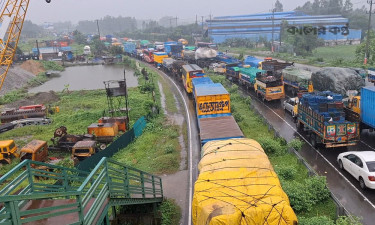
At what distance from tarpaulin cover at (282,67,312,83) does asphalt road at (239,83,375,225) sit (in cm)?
616

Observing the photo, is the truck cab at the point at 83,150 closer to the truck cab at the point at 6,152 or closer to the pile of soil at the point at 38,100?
the truck cab at the point at 6,152

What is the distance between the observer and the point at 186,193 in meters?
14.8

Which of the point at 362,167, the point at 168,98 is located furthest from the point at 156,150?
the point at 168,98

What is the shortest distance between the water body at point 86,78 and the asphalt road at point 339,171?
31095 mm

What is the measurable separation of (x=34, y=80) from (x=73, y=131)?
36.8 meters

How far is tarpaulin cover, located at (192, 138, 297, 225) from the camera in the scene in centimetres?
759

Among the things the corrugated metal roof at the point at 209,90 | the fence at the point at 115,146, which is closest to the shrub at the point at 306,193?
the fence at the point at 115,146

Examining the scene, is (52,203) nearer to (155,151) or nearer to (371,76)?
(155,151)

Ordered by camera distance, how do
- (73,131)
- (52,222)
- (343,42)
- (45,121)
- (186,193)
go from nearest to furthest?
(52,222), (186,193), (73,131), (45,121), (343,42)

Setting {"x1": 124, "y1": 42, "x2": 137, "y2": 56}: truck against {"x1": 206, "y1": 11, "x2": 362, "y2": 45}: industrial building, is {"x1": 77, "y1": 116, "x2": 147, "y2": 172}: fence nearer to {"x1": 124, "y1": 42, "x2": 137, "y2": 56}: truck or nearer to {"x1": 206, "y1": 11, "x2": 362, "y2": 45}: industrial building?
{"x1": 124, "y1": 42, "x2": 137, "y2": 56}: truck

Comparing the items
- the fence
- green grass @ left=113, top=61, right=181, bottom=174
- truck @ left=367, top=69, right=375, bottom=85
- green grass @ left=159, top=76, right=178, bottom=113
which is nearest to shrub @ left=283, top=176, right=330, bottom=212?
green grass @ left=113, top=61, right=181, bottom=174

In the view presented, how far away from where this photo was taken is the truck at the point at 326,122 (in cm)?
1714

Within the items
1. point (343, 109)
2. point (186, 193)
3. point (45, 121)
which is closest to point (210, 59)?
point (45, 121)

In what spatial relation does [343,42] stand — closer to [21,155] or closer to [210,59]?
[210,59]
